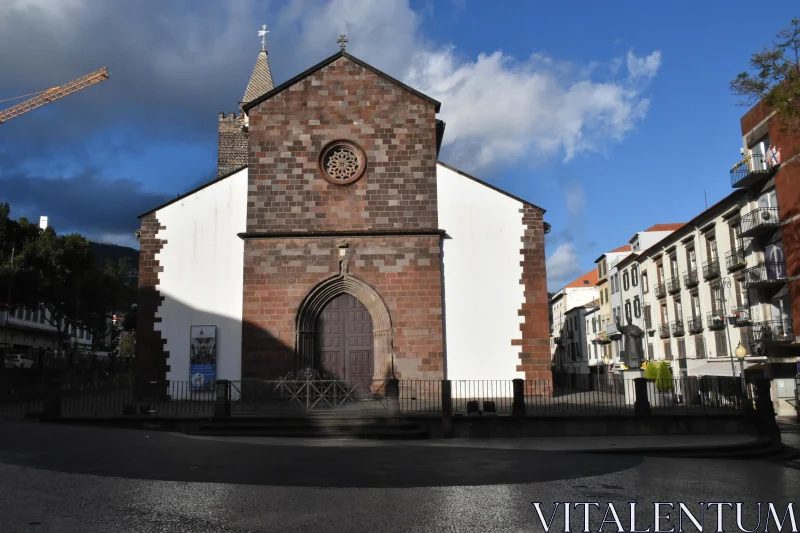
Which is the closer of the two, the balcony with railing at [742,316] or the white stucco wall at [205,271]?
the white stucco wall at [205,271]

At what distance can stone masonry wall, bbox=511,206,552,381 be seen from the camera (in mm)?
19984

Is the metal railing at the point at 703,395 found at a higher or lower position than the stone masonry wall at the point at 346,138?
lower

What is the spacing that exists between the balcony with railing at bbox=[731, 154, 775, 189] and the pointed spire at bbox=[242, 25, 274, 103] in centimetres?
2351

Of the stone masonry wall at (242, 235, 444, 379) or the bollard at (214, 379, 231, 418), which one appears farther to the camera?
the stone masonry wall at (242, 235, 444, 379)

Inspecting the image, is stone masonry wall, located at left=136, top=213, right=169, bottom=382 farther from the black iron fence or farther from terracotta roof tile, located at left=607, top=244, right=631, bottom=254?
terracotta roof tile, located at left=607, top=244, right=631, bottom=254

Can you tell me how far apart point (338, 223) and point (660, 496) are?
49.3 feet

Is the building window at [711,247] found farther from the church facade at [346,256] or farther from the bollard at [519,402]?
the bollard at [519,402]

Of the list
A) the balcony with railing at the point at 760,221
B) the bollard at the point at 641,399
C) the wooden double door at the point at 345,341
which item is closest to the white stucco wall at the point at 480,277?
the wooden double door at the point at 345,341

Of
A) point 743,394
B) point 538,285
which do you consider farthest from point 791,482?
point 538,285

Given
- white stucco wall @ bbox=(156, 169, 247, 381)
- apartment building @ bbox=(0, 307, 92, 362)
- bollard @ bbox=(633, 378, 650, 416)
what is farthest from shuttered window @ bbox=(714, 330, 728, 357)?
apartment building @ bbox=(0, 307, 92, 362)

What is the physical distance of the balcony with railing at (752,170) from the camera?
88.5 ft

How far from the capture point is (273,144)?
21.5 m

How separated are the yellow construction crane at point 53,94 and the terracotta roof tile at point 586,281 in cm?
5676

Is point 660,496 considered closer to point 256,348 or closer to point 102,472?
point 102,472
